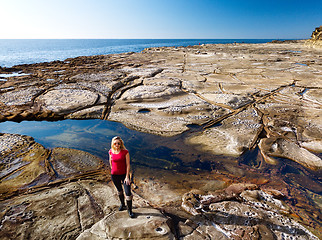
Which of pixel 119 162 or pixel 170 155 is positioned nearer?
pixel 119 162

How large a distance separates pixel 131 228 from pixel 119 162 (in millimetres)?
729

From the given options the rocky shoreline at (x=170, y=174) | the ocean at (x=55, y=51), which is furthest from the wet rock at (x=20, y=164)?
A: the ocean at (x=55, y=51)

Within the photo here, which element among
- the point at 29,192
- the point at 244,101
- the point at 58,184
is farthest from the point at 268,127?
the point at 29,192

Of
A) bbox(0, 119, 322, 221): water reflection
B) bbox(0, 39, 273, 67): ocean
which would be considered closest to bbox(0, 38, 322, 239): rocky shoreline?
bbox(0, 119, 322, 221): water reflection

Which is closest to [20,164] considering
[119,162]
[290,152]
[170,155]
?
[119,162]

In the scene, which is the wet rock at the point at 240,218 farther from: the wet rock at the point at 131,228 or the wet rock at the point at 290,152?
the wet rock at the point at 290,152

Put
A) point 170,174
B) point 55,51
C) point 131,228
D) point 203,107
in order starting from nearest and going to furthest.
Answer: point 131,228
point 170,174
point 203,107
point 55,51

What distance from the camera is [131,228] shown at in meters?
1.84

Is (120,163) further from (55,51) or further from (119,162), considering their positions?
(55,51)

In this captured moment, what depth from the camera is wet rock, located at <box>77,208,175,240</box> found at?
1.78 metres

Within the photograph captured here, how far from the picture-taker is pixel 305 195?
2.69 meters

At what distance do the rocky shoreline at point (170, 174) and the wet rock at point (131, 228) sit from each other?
0.4 inches

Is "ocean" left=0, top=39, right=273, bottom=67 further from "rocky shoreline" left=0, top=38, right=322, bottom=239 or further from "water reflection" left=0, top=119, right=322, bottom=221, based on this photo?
"water reflection" left=0, top=119, right=322, bottom=221

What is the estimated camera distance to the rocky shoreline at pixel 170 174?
206 centimetres
